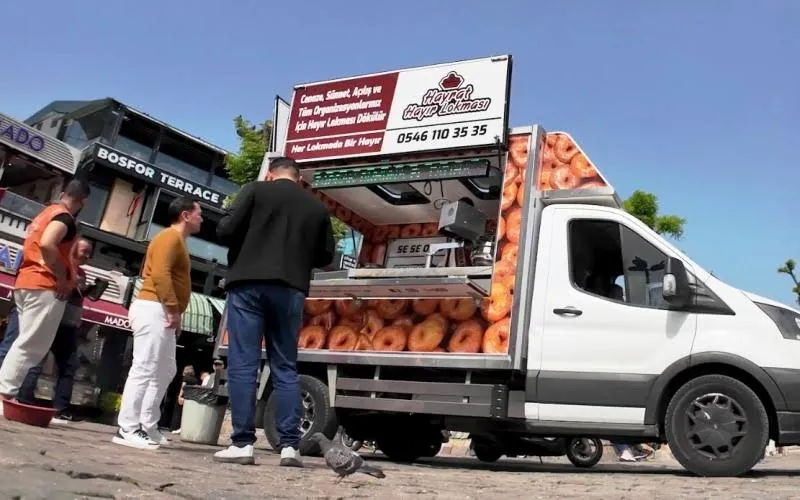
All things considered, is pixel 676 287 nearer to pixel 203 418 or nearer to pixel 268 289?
pixel 268 289

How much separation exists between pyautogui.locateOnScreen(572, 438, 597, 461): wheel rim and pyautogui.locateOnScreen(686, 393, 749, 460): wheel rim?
14.9 ft

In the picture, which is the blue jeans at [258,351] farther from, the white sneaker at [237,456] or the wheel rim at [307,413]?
the wheel rim at [307,413]

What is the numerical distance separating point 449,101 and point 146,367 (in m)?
3.54

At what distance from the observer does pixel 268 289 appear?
14.0 ft

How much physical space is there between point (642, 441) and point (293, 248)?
314cm

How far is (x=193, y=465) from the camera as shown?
3.61 metres

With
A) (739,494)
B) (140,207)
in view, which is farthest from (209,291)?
(739,494)

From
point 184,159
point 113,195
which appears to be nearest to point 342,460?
point 113,195

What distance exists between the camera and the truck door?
5.28 m

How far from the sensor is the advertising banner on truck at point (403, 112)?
20.5 feet

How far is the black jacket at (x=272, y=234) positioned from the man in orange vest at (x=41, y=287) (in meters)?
1.39

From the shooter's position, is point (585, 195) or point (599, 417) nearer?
point (599, 417)

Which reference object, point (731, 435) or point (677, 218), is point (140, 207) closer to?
point (677, 218)

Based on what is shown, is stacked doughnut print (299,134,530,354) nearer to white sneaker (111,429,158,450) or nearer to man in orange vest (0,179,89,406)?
white sneaker (111,429,158,450)
